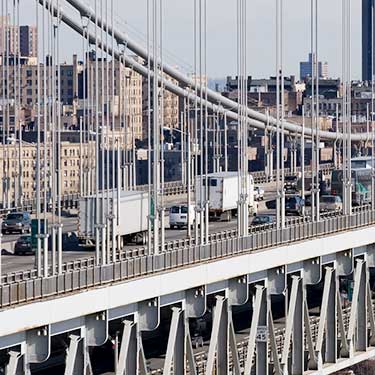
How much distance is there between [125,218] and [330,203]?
19.5 metres

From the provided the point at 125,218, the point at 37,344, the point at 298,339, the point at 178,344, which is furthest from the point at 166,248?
the point at 37,344

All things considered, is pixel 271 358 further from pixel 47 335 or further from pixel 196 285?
pixel 47 335

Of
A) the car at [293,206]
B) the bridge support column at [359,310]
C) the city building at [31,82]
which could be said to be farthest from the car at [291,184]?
the bridge support column at [359,310]

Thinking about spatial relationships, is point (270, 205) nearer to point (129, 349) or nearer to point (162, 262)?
point (162, 262)

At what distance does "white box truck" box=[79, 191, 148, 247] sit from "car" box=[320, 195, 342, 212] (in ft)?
49.2

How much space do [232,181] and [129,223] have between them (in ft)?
46.5

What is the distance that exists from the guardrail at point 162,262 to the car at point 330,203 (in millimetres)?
9530

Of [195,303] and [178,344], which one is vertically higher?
[195,303]

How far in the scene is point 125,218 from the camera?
164ft

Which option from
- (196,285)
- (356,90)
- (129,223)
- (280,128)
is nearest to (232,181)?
(280,128)

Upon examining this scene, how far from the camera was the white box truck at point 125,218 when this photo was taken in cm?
4844

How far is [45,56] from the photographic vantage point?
44.3 meters

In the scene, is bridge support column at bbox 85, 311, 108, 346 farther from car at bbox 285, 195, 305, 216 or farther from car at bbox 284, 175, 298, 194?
car at bbox 284, 175, 298, 194

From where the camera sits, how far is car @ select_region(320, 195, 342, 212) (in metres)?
67.2
